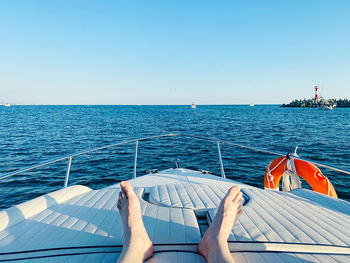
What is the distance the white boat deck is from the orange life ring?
1.22 metres

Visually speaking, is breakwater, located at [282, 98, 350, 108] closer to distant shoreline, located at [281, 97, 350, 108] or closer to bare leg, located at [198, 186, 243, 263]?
distant shoreline, located at [281, 97, 350, 108]

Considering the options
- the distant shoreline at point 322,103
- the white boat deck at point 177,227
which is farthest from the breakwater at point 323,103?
the white boat deck at point 177,227

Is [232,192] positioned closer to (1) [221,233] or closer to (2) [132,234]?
(1) [221,233]

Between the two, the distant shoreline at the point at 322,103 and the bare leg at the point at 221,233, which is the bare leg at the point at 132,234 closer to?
the bare leg at the point at 221,233

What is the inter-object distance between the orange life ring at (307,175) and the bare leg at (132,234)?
124 inches

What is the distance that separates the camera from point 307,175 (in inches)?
133

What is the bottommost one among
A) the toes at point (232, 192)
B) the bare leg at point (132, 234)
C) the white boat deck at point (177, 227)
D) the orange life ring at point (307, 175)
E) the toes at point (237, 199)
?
the orange life ring at point (307, 175)

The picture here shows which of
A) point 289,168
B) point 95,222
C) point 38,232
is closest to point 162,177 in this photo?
point 95,222

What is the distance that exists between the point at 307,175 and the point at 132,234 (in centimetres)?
341

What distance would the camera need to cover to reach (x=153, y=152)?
9.67m

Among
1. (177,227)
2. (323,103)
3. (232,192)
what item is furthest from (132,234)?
(323,103)

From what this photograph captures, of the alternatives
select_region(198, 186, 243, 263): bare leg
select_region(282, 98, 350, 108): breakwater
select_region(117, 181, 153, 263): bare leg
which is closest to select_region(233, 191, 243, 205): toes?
select_region(198, 186, 243, 263): bare leg

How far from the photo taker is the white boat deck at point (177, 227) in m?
1.26

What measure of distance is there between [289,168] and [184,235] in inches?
115
